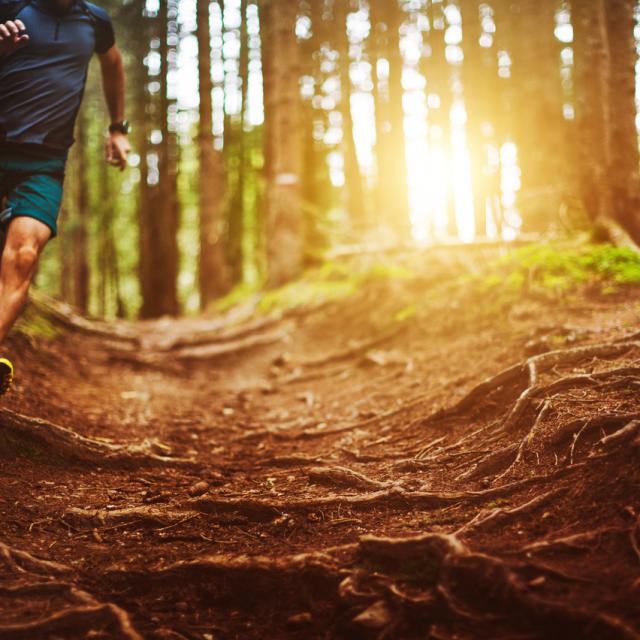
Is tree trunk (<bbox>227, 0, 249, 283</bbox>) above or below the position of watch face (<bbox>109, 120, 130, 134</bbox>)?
above

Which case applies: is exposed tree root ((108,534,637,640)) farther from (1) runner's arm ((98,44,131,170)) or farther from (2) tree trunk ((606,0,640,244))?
(2) tree trunk ((606,0,640,244))

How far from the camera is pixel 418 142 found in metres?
22.6

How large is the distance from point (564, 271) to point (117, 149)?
448 cm

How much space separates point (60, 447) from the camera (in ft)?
10.9

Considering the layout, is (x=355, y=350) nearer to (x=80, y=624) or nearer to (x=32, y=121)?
(x=32, y=121)

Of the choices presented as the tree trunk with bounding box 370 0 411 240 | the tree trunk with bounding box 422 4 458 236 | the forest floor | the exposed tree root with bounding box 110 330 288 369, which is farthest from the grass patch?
the tree trunk with bounding box 422 4 458 236

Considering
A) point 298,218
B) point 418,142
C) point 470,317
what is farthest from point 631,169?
point 418,142

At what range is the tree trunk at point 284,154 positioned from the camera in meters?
9.96

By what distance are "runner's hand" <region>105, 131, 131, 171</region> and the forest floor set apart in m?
1.81

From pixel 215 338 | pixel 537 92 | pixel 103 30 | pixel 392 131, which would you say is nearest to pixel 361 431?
pixel 103 30

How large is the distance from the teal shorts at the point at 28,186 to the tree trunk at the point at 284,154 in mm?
7244

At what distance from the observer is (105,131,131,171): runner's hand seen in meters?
3.80

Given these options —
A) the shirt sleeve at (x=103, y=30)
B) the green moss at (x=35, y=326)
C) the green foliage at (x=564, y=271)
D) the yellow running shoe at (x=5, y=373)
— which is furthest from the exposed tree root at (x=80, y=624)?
the green foliage at (x=564, y=271)

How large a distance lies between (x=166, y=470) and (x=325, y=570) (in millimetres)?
1688
